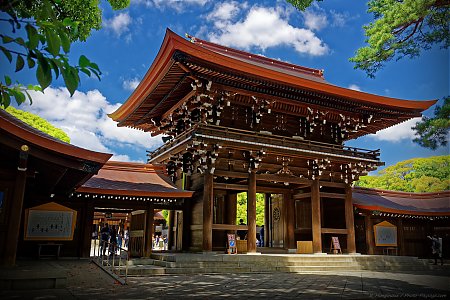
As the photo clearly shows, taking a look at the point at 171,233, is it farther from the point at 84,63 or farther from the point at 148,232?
the point at 84,63

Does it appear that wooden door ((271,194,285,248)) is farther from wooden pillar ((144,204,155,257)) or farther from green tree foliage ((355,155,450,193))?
green tree foliage ((355,155,450,193))

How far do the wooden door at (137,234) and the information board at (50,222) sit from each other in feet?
8.46

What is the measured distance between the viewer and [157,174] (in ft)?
54.9

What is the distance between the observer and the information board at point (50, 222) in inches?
480

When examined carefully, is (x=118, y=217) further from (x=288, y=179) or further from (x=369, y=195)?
(x=369, y=195)

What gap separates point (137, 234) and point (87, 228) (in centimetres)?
200

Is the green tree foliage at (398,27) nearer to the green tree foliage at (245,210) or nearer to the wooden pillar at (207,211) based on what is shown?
the wooden pillar at (207,211)

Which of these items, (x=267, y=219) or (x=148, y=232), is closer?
(x=148, y=232)

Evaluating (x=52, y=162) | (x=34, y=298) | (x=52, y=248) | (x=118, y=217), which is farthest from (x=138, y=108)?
(x=118, y=217)

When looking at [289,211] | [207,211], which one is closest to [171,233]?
[207,211]

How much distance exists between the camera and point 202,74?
13.6 metres

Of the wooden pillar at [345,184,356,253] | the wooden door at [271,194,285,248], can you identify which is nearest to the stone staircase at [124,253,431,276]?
the wooden pillar at [345,184,356,253]

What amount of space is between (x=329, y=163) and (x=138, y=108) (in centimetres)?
954

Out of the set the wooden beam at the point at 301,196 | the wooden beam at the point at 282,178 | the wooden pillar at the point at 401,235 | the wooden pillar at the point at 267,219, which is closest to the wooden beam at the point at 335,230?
the wooden beam at the point at 301,196
